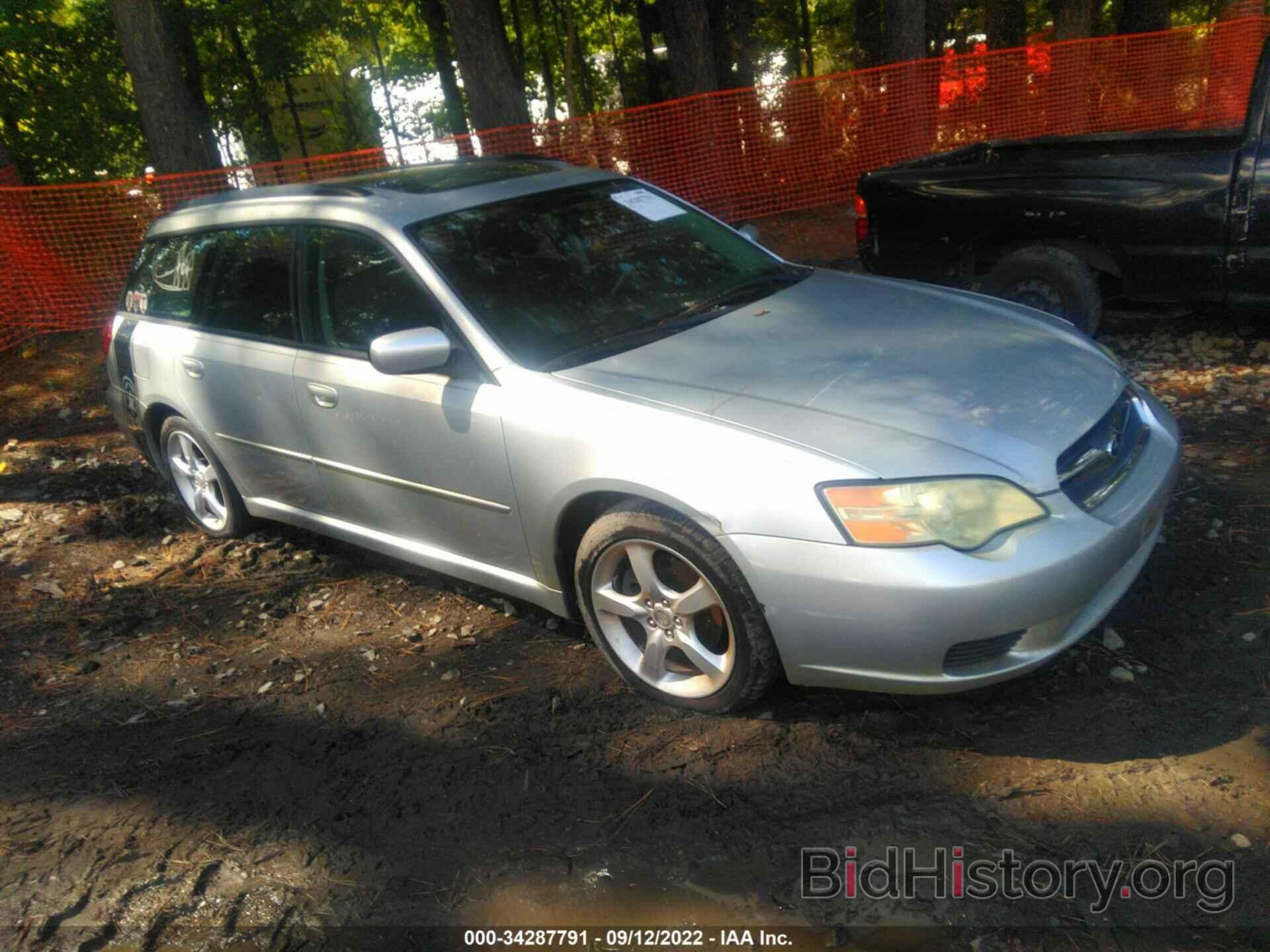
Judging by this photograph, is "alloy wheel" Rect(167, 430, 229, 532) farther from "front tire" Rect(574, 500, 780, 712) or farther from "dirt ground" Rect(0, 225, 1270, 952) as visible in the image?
"front tire" Rect(574, 500, 780, 712)

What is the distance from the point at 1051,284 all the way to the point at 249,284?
443 cm

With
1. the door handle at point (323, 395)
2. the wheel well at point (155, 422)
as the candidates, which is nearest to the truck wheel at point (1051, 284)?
the door handle at point (323, 395)

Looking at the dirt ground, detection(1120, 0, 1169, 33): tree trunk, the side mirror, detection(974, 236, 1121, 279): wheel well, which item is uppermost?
detection(1120, 0, 1169, 33): tree trunk

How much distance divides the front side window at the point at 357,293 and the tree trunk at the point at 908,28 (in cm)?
1029

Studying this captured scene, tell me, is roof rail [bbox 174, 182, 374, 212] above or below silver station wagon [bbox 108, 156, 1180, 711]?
above

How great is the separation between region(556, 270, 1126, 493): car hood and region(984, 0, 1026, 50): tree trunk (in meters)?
17.9

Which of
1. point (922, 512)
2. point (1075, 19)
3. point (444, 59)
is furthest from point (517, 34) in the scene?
point (922, 512)

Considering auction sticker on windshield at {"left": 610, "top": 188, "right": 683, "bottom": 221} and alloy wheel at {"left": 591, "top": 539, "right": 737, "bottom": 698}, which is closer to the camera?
alloy wheel at {"left": 591, "top": 539, "right": 737, "bottom": 698}

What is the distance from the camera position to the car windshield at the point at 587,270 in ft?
12.2

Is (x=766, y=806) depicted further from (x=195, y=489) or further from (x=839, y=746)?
(x=195, y=489)

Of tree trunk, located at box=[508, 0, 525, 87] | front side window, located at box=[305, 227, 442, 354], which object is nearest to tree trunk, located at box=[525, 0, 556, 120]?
tree trunk, located at box=[508, 0, 525, 87]

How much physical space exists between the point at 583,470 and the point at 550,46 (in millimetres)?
25938

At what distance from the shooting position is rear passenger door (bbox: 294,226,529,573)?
364cm

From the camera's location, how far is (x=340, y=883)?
9.60 ft
